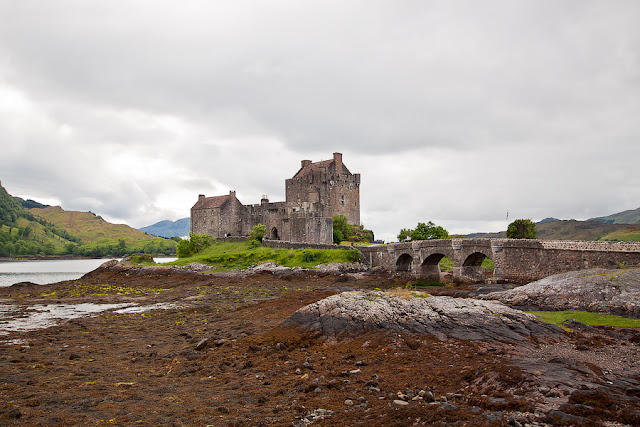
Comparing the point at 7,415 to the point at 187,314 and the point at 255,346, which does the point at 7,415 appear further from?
the point at 187,314

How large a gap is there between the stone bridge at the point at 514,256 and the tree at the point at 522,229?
41.5 feet

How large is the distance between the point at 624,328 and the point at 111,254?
182713 mm

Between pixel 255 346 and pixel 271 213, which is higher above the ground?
pixel 271 213

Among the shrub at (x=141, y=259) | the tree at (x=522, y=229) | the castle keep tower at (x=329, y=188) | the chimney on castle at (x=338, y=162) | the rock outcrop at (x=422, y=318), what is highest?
the chimney on castle at (x=338, y=162)

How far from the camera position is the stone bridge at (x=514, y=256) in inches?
1027

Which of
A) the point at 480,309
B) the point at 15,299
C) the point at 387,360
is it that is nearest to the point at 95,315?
the point at 15,299

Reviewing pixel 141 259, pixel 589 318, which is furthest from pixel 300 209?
pixel 589 318

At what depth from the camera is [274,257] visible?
57469mm

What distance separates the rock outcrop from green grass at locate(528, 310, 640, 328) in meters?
2.01

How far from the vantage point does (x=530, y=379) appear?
10.6m

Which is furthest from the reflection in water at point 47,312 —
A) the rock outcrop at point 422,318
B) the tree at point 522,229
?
the tree at point 522,229

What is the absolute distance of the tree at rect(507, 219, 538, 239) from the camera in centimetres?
5147

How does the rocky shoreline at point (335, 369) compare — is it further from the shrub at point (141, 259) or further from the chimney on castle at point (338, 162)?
the chimney on castle at point (338, 162)

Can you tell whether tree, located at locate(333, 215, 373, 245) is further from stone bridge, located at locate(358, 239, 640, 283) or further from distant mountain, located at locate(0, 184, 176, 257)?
distant mountain, located at locate(0, 184, 176, 257)
